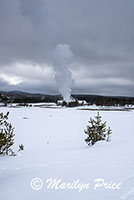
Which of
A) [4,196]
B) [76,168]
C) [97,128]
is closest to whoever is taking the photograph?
[4,196]

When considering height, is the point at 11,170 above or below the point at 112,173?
below

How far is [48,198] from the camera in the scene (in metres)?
3.07

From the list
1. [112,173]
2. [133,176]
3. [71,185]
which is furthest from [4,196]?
[133,176]

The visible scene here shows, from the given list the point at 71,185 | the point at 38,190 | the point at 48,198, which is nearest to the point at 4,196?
the point at 38,190

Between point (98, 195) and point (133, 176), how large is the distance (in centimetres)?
114

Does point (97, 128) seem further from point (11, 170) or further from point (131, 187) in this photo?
point (131, 187)

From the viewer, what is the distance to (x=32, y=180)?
405 cm

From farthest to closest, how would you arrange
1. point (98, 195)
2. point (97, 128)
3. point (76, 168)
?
point (97, 128)
point (76, 168)
point (98, 195)

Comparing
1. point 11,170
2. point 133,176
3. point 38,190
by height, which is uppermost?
point 133,176

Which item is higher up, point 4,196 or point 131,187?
point 131,187

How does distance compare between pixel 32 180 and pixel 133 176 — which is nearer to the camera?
pixel 133 176

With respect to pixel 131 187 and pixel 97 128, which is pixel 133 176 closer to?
pixel 131 187

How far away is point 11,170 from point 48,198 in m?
2.52

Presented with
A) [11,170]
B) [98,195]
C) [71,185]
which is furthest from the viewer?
[11,170]
